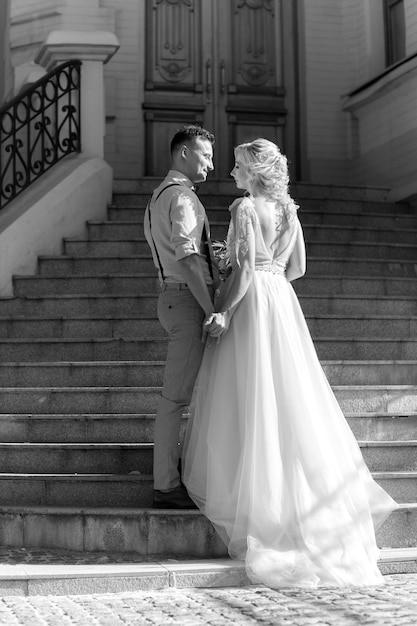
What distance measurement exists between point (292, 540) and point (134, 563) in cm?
71

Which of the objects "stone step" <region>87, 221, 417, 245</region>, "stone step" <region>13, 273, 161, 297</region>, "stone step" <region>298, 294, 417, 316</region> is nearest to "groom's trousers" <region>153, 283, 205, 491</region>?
"stone step" <region>298, 294, 417, 316</region>

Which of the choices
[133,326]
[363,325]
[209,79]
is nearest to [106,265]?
[133,326]

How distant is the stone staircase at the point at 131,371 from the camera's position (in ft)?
17.2

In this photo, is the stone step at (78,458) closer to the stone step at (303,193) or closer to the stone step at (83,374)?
the stone step at (83,374)

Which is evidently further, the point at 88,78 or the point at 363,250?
the point at 88,78

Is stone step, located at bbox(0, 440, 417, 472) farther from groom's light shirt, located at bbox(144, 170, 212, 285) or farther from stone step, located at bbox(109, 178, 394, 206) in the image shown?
stone step, located at bbox(109, 178, 394, 206)

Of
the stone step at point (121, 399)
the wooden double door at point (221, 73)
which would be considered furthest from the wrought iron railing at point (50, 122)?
the stone step at point (121, 399)

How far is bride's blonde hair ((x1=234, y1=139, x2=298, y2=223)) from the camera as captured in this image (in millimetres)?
5266

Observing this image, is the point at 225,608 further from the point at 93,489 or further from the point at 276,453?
the point at 93,489

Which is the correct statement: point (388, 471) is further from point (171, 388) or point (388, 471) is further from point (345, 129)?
point (345, 129)

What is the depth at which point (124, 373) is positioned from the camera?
6758mm

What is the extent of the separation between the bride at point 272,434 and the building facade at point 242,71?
20.5ft

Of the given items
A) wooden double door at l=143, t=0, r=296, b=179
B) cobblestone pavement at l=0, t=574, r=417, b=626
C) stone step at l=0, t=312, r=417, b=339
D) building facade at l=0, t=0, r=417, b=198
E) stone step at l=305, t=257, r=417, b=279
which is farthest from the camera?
wooden double door at l=143, t=0, r=296, b=179

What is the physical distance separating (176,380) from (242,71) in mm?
7694
